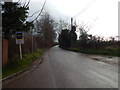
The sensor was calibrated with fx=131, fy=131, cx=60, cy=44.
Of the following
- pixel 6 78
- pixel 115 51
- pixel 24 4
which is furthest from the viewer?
pixel 115 51

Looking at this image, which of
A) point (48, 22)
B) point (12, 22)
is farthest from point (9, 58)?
point (48, 22)

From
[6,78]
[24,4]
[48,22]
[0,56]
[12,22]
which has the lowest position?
[6,78]

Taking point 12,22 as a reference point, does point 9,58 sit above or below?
below

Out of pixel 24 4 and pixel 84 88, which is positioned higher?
pixel 24 4

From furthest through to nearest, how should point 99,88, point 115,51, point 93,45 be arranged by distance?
1. point 93,45
2. point 115,51
3. point 99,88

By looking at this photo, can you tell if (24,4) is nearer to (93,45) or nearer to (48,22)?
(93,45)

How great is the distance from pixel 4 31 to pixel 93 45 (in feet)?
59.8

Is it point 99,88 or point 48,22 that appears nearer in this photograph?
point 99,88

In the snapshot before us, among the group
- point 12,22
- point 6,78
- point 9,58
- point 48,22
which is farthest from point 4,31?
point 48,22

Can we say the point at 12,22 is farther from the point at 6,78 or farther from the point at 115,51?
the point at 115,51

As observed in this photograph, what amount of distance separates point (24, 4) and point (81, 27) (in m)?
30.2

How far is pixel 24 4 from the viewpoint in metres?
12.0

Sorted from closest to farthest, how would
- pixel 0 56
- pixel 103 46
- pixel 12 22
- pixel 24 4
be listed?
pixel 0 56 < pixel 12 22 < pixel 24 4 < pixel 103 46

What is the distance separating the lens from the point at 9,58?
11320 mm
